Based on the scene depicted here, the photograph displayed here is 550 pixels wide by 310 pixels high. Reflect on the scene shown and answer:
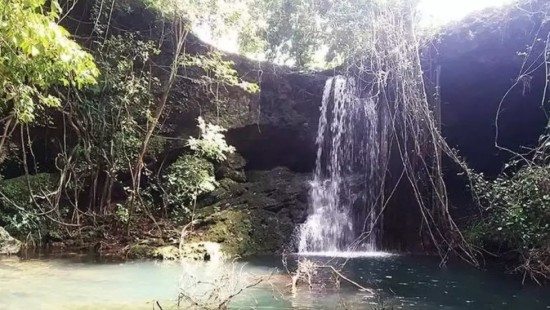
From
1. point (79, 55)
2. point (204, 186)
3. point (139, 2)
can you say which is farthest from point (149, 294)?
point (139, 2)

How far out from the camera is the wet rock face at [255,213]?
424 inches

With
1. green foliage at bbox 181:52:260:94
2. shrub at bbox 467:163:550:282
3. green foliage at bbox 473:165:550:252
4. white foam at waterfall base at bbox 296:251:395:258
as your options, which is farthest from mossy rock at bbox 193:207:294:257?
green foliage at bbox 473:165:550:252

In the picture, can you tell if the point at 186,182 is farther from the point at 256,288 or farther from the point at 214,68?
the point at 256,288

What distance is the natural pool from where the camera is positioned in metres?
5.77

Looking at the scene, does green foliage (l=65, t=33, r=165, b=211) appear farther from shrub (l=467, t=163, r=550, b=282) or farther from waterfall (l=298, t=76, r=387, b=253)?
shrub (l=467, t=163, r=550, b=282)

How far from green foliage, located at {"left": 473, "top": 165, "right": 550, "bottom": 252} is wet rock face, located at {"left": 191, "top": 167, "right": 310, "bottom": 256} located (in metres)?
4.13

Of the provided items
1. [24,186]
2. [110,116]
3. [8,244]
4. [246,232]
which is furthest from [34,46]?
[24,186]

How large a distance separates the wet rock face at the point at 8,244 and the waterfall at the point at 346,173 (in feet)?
18.1

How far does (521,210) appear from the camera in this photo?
884 centimetres

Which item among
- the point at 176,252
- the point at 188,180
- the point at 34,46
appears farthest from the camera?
the point at 188,180

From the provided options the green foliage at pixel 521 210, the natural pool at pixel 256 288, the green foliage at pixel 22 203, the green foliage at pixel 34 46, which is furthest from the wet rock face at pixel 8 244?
the green foliage at pixel 521 210

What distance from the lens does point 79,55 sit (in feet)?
14.4

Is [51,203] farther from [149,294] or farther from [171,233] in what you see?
[149,294]

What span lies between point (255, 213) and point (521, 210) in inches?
210
